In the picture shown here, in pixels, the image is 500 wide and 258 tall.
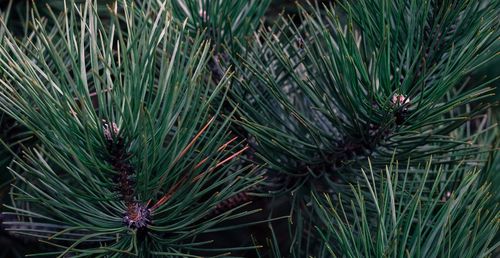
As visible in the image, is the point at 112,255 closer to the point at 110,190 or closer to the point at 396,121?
the point at 110,190

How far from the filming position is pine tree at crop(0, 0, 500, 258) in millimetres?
382

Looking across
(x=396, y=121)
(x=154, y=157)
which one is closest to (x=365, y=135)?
(x=396, y=121)

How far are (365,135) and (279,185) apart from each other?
82 millimetres

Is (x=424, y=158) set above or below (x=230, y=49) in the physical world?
below

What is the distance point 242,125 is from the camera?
1.43 feet

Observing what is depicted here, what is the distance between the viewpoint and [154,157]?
0.39 metres

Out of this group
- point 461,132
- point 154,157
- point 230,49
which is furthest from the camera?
point 461,132

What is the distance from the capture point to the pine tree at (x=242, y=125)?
382 mm

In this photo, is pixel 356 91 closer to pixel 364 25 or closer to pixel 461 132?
pixel 364 25

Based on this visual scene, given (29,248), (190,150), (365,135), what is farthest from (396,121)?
(29,248)

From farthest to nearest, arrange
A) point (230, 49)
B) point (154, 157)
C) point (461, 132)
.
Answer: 1. point (461, 132)
2. point (230, 49)
3. point (154, 157)

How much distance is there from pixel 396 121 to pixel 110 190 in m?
0.19

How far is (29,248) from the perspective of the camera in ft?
1.78

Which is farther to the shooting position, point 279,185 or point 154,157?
point 279,185
